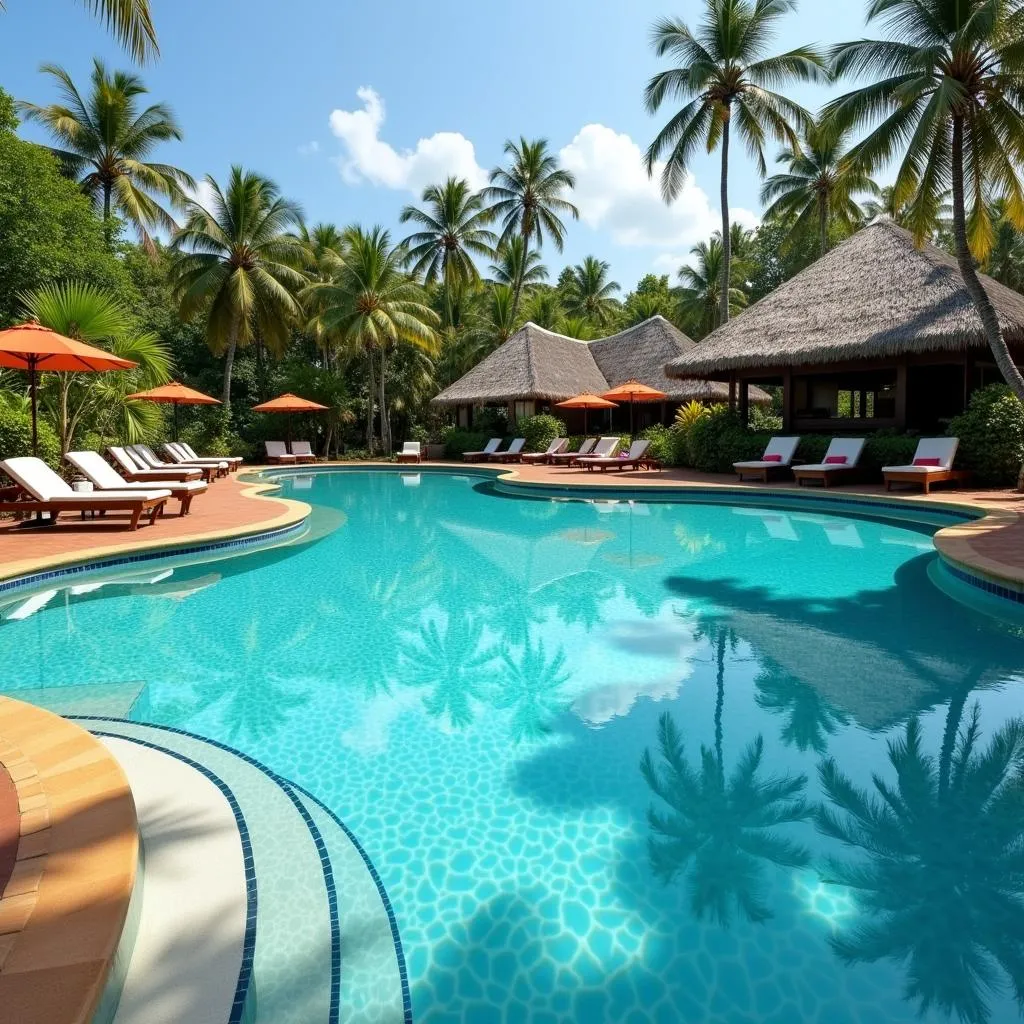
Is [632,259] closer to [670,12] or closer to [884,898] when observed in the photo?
[670,12]

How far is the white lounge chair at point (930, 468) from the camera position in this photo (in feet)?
41.8

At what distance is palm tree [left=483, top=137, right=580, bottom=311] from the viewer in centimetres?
3089

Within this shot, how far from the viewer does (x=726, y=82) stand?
21094 mm

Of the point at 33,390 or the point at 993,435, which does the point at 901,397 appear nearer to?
the point at 993,435

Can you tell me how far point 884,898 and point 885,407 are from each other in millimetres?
26333

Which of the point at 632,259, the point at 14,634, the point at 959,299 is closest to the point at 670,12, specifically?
the point at 632,259

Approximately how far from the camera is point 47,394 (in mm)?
12359

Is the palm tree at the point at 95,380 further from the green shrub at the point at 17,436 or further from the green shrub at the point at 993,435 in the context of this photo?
the green shrub at the point at 993,435

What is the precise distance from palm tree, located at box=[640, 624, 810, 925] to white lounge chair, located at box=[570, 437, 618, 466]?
1631 centimetres

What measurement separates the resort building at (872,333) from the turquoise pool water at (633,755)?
8.61 metres

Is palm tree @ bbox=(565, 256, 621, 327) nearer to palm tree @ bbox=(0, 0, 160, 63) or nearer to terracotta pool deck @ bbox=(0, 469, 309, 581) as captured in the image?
terracotta pool deck @ bbox=(0, 469, 309, 581)

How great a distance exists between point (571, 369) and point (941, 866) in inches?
1026

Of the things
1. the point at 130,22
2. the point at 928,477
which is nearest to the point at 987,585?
the point at 928,477

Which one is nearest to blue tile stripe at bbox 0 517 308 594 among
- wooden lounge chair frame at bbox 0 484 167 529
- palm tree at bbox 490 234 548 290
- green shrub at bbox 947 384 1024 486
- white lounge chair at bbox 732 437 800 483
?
wooden lounge chair frame at bbox 0 484 167 529
